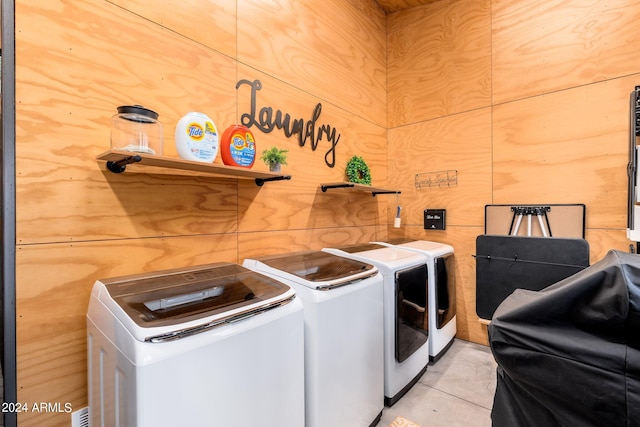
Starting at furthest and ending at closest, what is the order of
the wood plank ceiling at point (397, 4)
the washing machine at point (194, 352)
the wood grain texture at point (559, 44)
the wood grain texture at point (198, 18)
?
the wood plank ceiling at point (397, 4) < the wood grain texture at point (559, 44) < the wood grain texture at point (198, 18) < the washing machine at point (194, 352)

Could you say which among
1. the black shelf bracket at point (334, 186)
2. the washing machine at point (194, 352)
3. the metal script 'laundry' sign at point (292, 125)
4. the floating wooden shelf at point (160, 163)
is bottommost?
the washing machine at point (194, 352)

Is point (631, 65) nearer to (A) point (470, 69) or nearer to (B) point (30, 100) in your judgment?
(A) point (470, 69)

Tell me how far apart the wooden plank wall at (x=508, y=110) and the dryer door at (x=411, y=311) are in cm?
91

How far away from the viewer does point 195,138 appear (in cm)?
144

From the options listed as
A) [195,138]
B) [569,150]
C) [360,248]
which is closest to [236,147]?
[195,138]

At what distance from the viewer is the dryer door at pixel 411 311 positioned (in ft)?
6.46

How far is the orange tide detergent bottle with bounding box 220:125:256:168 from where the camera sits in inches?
64.0

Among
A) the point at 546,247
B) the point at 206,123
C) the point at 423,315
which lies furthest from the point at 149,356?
the point at 546,247

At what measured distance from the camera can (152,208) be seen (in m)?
1.55

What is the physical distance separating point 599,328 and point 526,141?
2.44m

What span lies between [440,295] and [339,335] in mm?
1359

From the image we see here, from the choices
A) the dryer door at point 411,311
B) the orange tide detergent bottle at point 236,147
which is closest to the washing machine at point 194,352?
the orange tide detergent bottle at point 236,147

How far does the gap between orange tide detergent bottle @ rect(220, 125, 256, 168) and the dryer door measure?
120cm

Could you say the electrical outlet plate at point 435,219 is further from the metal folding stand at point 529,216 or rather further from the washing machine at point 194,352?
the washing machine at point 194,352
